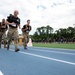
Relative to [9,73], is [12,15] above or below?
above

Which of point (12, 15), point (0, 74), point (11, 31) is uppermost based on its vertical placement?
point (12, 15)

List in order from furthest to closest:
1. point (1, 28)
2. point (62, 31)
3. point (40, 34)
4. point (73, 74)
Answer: point (40, 34) → point (62, 31) → point (1, 28) → point (73, 74)

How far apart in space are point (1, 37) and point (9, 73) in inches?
487

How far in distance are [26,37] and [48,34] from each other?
159868mm

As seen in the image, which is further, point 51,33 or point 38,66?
point 51,33

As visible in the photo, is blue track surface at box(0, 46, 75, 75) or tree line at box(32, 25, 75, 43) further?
tree line at box(32, 25, 75, 43)

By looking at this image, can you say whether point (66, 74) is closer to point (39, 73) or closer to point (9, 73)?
point (39, 73)

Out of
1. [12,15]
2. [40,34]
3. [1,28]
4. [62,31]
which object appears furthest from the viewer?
[40,34]

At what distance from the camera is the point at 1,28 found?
1638 cm

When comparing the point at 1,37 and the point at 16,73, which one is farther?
the point at 1,37

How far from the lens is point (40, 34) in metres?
180

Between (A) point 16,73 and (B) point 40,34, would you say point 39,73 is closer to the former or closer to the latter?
(A) point 16,73

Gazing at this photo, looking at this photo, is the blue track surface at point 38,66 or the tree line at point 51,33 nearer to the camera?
the blue track surface at point 38,66

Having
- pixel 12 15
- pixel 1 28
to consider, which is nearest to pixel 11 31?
pixel 12 15
